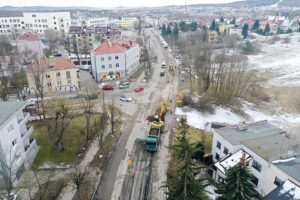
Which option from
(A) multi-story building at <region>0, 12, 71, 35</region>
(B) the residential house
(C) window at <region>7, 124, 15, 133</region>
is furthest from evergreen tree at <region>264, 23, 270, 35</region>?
(C) window at <region>7, 124, 15, 133</region>

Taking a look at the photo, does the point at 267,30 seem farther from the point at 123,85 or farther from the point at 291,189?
the point at 291,189

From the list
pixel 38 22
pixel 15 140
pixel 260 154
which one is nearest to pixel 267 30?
pixel 38 22

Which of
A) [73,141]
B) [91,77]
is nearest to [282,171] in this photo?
[73,141]

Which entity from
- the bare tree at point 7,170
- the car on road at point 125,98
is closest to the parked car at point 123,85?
the car on road at point 125,98

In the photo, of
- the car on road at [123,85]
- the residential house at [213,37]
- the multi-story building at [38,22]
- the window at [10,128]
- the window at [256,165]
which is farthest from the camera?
the multi-story building at [38,22]

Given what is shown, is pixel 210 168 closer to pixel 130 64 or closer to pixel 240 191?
pixel 240 191

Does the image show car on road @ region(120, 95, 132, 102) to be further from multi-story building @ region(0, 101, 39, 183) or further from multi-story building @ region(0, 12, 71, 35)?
multi-story building @ region(0, 12, 71, 35)

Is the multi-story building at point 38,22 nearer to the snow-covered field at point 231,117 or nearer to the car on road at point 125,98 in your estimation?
the car on road at point 125,98
